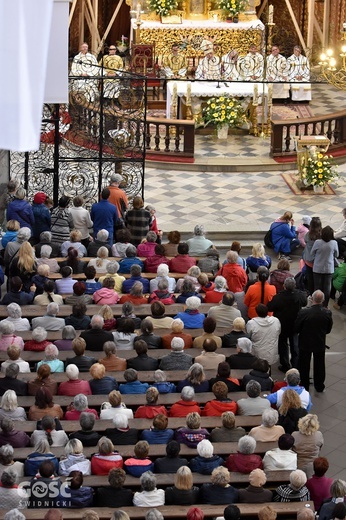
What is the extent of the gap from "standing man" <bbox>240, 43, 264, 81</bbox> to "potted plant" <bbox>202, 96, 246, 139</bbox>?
119cm

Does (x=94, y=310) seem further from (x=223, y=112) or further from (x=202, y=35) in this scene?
(x=202, y=35)

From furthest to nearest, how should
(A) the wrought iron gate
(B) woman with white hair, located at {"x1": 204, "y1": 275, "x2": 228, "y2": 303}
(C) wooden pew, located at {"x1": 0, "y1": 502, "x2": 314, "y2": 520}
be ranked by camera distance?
(A) the wrought iron gate → (B) woman with white hair, located at {"x1": 204, "y1": 275, "x2": 228, "y2": 303} → (C) wooden pew, located at {"x1": 0, "y1": 502, "x2": 314, "y2": 520}

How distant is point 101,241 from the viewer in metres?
13.6

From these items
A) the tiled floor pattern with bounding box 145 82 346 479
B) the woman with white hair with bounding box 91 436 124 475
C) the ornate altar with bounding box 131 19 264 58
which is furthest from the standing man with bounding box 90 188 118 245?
the ornate altar with bounding box 131 19 264 58

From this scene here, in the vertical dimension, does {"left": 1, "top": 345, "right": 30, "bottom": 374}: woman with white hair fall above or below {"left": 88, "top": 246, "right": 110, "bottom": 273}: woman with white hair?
below

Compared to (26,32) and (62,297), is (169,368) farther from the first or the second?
(26,32)

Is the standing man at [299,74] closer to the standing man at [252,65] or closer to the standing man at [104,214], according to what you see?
the standing man at [252,65]

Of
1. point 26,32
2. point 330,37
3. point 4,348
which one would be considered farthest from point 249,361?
point 330,37

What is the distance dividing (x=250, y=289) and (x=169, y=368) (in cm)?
231

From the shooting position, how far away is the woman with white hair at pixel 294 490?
8.13 meters

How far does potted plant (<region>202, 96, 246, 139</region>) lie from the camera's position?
21375 millimetres

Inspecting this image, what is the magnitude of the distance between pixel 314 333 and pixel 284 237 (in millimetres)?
4300

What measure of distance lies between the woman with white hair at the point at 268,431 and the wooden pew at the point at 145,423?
313 millimetres

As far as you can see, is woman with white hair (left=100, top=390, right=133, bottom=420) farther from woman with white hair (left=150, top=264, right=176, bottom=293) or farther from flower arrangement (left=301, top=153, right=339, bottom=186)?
flower arrangement (left=301, top=153, right=339, bottom=186)
